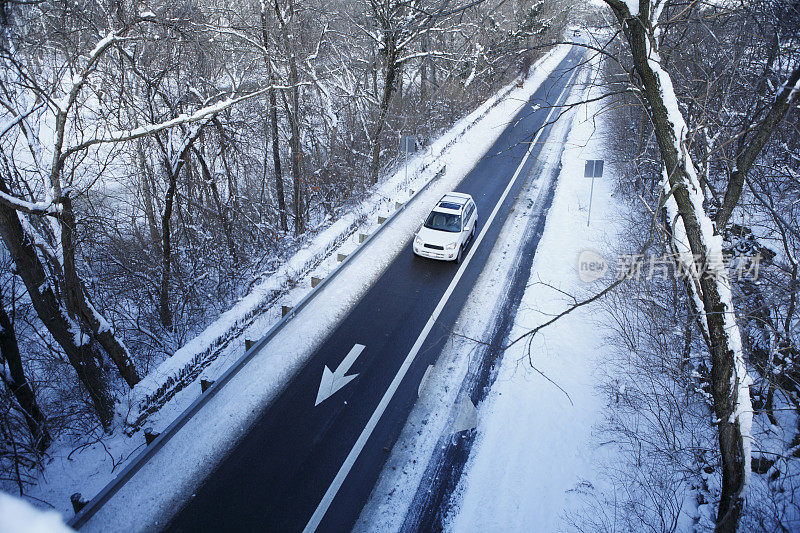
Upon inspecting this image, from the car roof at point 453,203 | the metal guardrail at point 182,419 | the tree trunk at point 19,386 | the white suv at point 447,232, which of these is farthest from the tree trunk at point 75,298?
the car roof at point 453,203

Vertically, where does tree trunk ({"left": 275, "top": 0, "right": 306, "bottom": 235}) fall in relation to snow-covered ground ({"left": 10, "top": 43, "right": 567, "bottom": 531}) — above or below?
above

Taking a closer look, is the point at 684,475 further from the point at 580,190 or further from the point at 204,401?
the point at 580,190

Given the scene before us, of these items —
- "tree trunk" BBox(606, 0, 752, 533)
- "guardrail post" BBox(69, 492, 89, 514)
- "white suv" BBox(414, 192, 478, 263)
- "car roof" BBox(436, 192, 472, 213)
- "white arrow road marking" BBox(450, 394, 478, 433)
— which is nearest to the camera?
"tree trunk" BBox(606, 0, 752, 533)

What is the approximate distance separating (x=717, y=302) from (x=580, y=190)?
17.0m

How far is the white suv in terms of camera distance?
13.9 metres

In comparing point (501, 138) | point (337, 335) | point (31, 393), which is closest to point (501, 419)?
point (337, 335)

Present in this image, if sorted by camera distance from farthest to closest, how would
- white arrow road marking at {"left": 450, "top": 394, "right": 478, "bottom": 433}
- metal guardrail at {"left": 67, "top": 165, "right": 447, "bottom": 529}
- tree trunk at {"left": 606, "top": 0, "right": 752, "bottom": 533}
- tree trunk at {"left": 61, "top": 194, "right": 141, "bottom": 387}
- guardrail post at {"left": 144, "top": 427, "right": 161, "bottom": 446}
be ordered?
white arrow road marking at {"left": 450, "top": 394, "right": 478, "bottom": 433} → tree trunk at {"left": 61, "top": 194, "right": 141, "bottom": 387} → guardrail post at {"left": 144, "top": 427, "right": 161, "bottom": 446} → metal guardrail at {"left": 67, "top": 165, "right": 447, "bottom": 529} → tree trunk at {"left": 606, "top": 0, "right": 752, "bottom": 533}

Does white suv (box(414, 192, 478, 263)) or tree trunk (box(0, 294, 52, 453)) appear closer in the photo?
tree trunk (box(0, 294, 52, 453))

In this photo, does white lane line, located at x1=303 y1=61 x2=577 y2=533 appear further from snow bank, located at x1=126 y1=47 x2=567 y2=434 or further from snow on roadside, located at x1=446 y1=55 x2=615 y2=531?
snow bank, located at x1=126 y1=47 x2=567 y2=434

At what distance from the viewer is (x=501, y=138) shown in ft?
90.1

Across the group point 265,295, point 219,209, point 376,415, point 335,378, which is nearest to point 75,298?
point 265,295

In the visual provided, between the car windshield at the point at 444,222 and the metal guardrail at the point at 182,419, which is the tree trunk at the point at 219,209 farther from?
the car windshield at the point at 444,222

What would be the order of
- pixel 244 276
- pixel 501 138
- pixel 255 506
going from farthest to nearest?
1. pixel 501 138
2. pixel 244 276
3. pixel 255 506

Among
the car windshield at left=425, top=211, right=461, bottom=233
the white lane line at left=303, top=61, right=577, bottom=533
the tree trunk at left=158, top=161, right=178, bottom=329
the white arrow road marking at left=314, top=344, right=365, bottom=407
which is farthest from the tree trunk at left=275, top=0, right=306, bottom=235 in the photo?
the white arrow road marking at left=314, top=344, right=365, bottom=407
